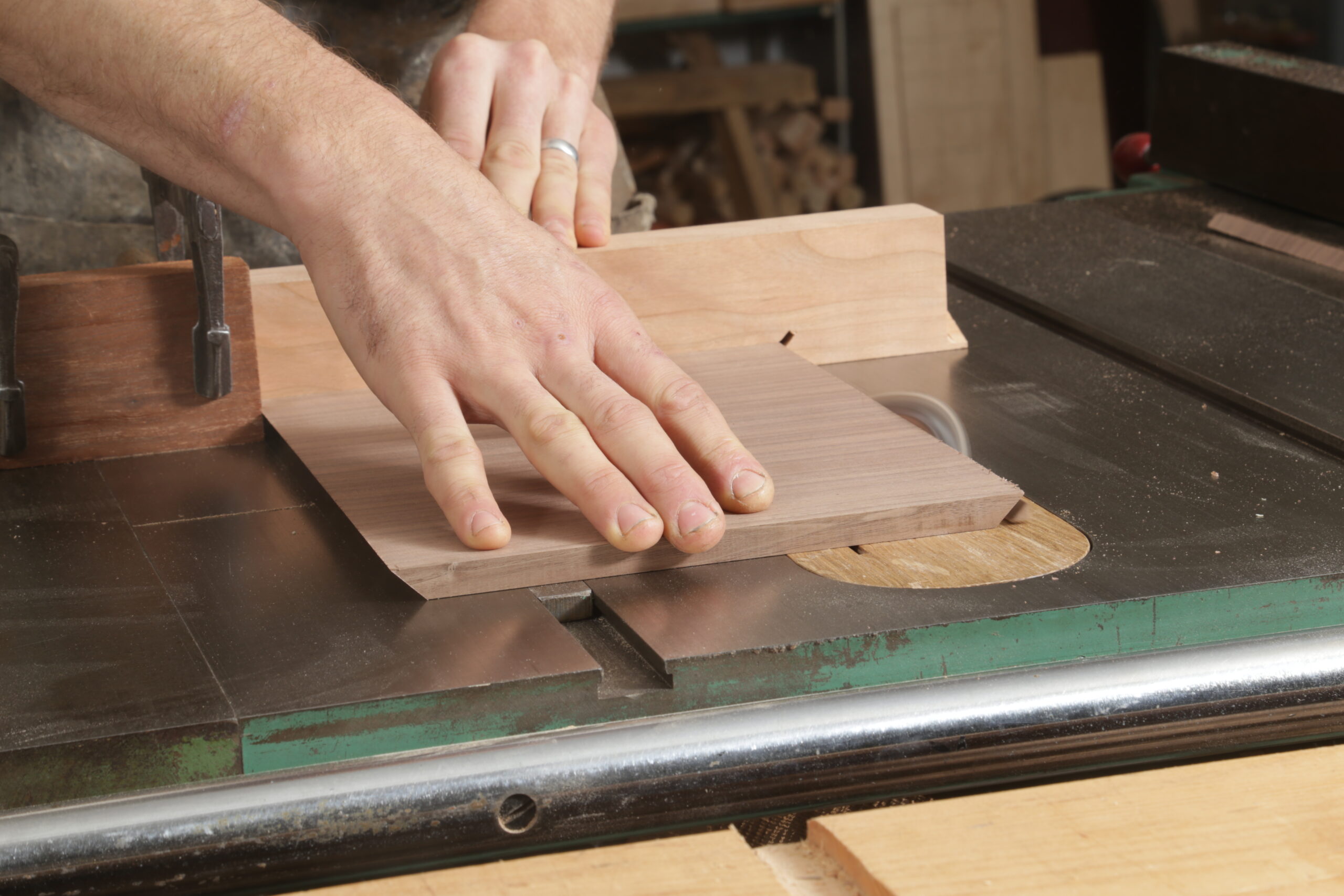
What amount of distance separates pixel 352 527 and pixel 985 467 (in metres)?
0.47

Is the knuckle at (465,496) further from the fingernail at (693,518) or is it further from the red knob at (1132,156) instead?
the red knob at (1132,156)

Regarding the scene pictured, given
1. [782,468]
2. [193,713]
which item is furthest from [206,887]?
[782,468]

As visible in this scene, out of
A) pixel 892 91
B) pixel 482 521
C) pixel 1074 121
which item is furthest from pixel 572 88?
pixel 1074 121

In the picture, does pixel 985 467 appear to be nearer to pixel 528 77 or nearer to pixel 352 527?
pixel 352 527

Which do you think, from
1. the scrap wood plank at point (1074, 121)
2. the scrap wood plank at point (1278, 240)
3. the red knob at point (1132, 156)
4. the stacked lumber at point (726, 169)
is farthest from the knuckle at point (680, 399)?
the scrap wood plank at point (1074, 121)

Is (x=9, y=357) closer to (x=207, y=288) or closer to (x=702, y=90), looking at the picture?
(x=207, y=288)

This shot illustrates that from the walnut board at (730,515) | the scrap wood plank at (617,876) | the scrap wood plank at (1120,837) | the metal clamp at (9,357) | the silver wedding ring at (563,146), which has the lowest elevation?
the scrap wood plank at (1120,837)

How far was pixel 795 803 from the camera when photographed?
2.53ft

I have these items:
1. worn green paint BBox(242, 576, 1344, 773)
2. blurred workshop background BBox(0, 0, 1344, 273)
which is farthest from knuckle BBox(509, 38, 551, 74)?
blurred workshop background BBox(0, 0, 1344, 273)

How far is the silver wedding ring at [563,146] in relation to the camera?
4.47 feet

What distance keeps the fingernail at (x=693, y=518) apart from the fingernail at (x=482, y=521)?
12 cm

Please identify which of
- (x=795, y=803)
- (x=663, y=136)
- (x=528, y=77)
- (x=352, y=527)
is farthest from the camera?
(x=663, y=136)

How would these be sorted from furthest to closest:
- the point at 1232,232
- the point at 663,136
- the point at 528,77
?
the point at 663,136 → the point at 1232,232 → the point at 528,77

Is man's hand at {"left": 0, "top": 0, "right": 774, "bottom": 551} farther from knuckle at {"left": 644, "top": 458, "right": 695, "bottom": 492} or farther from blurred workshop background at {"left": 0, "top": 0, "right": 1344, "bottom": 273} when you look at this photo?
blurred workshop background at {"left": 0, "top": 0, "right": 1344, "bottom": 273}
